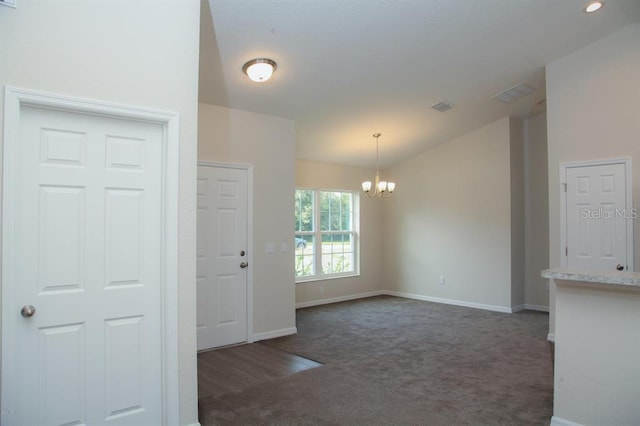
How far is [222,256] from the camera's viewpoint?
15.0 feet

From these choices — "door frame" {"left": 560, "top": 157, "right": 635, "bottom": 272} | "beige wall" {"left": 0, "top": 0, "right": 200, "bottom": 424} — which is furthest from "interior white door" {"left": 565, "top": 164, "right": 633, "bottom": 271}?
"beige wall" {"left": 0, "top": 0, "right": 200, "bottom": 424}

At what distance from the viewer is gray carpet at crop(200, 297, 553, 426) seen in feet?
9.49

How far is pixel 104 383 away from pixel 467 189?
585 cm

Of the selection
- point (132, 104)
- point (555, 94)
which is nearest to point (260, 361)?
point (132, 104)

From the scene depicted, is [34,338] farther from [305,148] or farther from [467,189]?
[467,189]

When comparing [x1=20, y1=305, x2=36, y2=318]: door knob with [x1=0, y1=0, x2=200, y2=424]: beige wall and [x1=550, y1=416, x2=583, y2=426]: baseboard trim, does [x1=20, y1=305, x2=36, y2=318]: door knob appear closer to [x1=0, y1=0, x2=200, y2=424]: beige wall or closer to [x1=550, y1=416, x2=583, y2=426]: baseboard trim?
[x1=0, y1=0, x2=200, y2=424]: beige wall

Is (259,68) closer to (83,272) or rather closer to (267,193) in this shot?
(267,193)

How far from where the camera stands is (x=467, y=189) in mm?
6832

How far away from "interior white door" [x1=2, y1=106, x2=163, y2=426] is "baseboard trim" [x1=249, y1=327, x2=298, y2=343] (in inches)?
86.5

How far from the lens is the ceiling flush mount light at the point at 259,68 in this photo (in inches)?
145

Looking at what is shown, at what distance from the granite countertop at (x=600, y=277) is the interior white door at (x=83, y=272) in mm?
2388

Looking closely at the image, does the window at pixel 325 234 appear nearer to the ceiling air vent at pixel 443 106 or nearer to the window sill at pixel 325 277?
the window sill at pixel 325 277

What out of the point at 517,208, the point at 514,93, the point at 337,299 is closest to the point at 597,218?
the point at 514,93

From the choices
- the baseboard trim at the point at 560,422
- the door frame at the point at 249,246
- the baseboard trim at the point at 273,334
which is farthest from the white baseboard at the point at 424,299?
the baseboard trim at the point at 560,422
